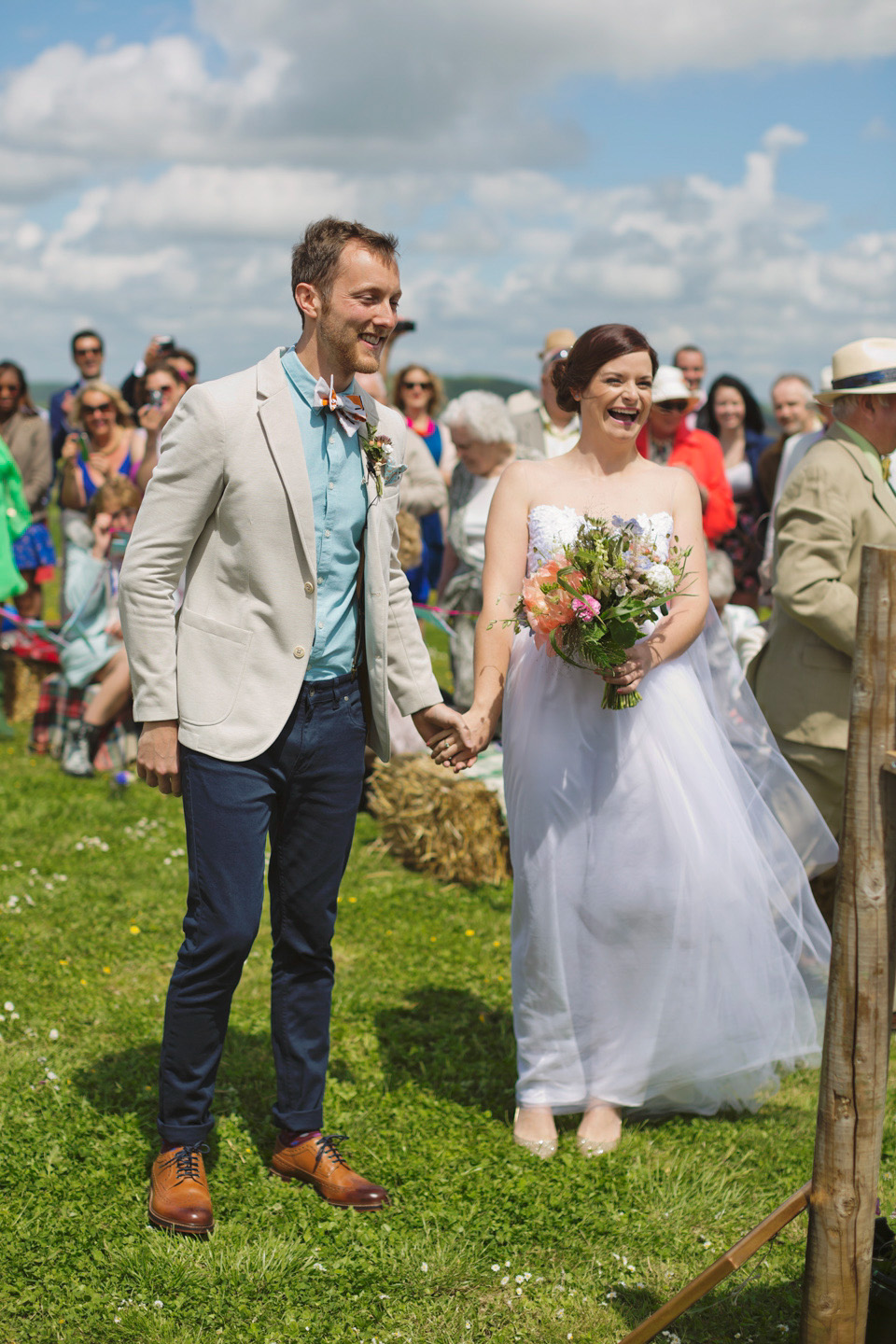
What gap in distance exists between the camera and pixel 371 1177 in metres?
4.20

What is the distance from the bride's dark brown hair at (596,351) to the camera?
14.4 feet

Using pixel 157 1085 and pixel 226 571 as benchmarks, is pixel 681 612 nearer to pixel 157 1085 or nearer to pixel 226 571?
pixel 226 571

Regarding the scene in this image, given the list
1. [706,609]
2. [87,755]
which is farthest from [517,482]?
[87,755]

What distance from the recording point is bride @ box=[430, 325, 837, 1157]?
14.5 ft

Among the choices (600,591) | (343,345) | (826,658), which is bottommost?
(826,658)

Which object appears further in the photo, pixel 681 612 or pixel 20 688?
pixel 20 688

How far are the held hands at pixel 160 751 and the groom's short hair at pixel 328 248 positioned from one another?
1297 millimetres

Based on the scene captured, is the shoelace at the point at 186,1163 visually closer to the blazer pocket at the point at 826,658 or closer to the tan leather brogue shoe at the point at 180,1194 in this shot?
the tan leather brogue shoe at the point at 180,1194

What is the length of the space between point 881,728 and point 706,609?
1.71m

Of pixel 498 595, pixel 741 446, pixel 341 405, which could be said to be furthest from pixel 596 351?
pixel 741 446

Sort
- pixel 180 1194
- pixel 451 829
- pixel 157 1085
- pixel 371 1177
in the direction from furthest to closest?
pixel 451 829
pixel 157 1085
pixel 371 1177
pixel 180 1194

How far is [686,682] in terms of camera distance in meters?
4.52

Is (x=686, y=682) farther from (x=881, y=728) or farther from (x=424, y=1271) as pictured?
(x=424, y=1271)

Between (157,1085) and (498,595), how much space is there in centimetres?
218
